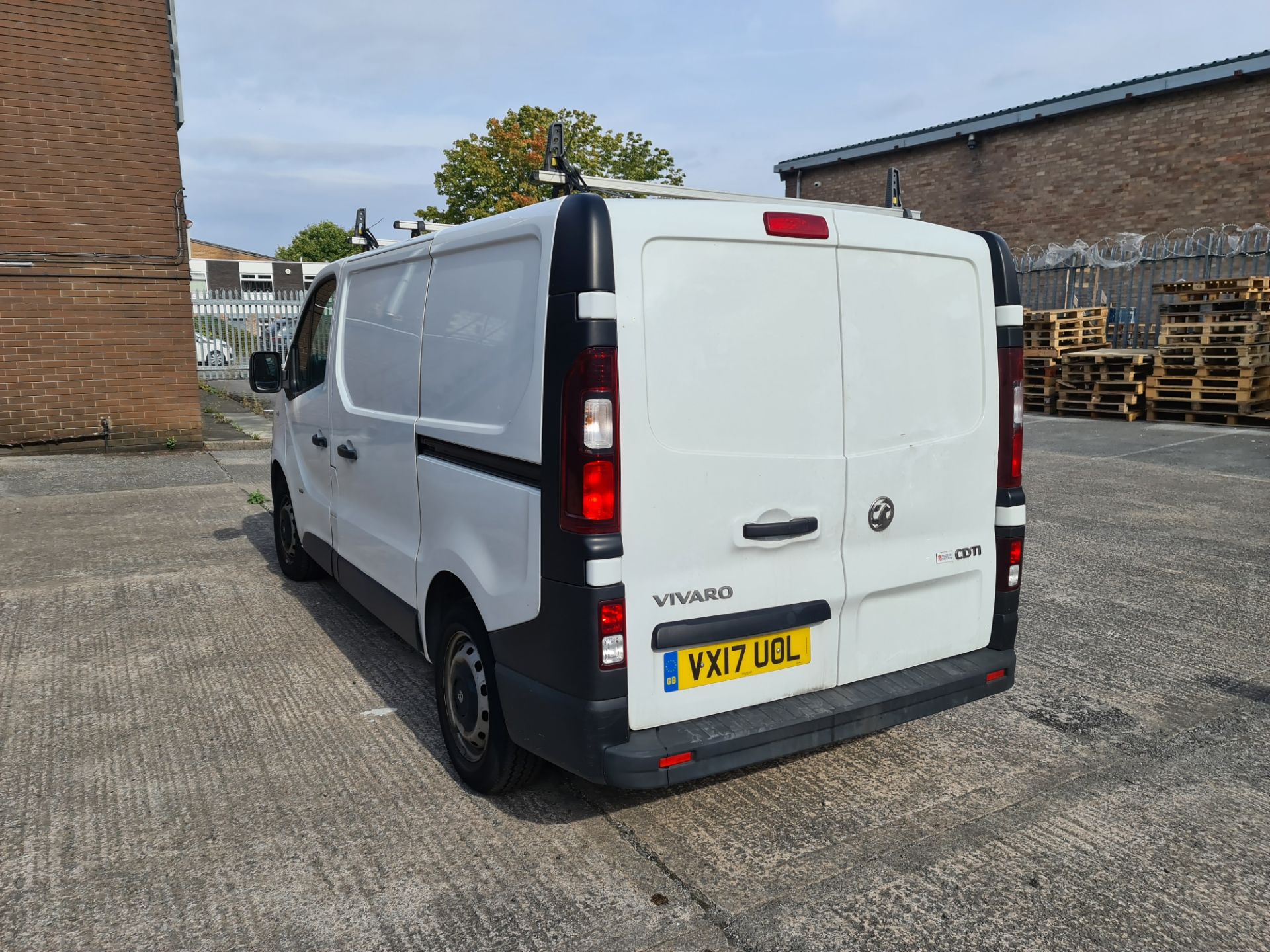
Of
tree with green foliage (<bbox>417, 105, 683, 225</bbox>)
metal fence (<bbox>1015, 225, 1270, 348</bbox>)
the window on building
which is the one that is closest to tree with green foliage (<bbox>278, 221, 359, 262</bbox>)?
the window on building

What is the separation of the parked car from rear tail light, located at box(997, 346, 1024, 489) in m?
20.6

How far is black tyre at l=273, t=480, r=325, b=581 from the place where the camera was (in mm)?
6105

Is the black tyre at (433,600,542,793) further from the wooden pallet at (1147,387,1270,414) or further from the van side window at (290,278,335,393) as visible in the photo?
the wooden pallet at (1147,387,1270,414)

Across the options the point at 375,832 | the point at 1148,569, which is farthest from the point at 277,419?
the point at 1148,569

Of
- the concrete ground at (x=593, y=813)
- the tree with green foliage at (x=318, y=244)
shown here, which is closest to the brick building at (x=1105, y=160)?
the concrete ground at (x=593, y=813)

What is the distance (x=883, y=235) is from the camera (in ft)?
10.3

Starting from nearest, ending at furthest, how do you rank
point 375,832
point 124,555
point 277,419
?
point 375,832
point 277,419
point 124,555

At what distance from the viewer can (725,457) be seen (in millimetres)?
2881

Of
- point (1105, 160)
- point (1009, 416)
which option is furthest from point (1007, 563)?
point (1105, 160)

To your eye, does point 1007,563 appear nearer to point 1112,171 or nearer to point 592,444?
point 592,444

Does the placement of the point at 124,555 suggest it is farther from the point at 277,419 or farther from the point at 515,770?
the point at 515,770

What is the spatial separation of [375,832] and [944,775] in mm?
2066

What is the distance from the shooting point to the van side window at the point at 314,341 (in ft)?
16.5

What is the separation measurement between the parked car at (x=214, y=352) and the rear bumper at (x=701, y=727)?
67.0ft
